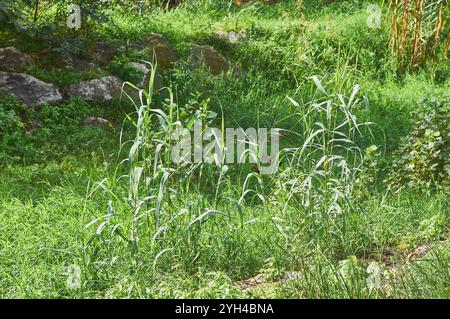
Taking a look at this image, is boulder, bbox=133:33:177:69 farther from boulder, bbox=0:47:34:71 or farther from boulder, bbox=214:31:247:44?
boulder, bbox=0:47:34:71

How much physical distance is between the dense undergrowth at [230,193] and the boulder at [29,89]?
0.57ft

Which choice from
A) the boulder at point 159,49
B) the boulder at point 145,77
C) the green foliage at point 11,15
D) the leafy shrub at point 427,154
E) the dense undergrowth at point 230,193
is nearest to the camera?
the dense undergrowth at point 230,193

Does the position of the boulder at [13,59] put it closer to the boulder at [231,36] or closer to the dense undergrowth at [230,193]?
the dense undergrowth at [230,193]

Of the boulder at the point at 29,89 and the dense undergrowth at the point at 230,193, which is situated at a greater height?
the boulder at the point at 29,89

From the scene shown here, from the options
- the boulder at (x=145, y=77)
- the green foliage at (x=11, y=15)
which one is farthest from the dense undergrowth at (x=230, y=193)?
the green foliage at (x=11, y=15)

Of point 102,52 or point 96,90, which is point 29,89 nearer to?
point 96,90

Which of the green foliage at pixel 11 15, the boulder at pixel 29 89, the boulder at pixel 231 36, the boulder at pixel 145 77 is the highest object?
the boulder at pixel 231 36

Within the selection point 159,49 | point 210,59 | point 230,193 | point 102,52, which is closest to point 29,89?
point 102,52

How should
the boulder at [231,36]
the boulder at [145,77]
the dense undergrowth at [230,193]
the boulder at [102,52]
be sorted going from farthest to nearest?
the boulder at [231,36], the boulder at [102,52], the boulder at [145,77], the dense undergrowth at [230,193]

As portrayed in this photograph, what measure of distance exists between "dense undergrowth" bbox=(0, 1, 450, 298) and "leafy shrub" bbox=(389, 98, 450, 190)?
0.6 inches

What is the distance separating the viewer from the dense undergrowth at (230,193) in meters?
4.39

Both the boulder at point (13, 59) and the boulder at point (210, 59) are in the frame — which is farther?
the boulder at point (210, 59)

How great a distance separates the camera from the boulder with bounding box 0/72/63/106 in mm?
8617

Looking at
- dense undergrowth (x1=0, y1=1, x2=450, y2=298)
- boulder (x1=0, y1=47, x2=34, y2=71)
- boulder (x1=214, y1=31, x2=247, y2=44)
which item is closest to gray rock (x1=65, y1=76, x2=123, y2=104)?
dense undergrowth (x1=0, y1=1, x2=450, y2=298)
